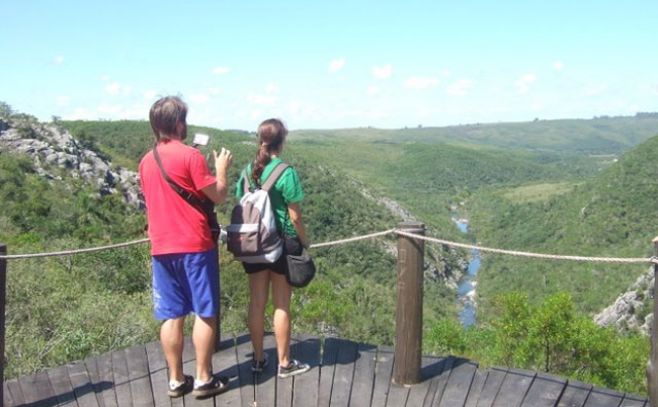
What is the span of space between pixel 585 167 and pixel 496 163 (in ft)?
81.1

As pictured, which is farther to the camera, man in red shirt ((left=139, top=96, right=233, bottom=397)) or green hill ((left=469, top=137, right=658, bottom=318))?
green hill ((left=469, top=137, right=658, bottom=318))

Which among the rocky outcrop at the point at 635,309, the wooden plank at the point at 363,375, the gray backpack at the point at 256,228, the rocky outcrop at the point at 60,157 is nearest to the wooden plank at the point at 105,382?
the gray backpack at the point at 256,228

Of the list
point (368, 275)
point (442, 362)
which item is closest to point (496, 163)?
point (368, 275)

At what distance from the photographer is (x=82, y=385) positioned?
153 inches

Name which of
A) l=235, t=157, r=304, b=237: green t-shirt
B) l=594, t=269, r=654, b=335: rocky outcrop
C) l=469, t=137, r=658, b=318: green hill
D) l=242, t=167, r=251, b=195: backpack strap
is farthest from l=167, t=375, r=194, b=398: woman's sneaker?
l=469, t=137, r=658, b=318: green hill

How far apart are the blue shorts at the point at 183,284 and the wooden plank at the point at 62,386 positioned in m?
0.88

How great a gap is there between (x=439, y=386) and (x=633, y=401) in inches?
42.3

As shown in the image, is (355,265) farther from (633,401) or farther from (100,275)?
(633,401)

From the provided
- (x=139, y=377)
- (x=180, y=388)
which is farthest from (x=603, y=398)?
(x=139, y=377)

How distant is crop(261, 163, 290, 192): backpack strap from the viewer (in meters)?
3.42

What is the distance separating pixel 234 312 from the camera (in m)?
13.1

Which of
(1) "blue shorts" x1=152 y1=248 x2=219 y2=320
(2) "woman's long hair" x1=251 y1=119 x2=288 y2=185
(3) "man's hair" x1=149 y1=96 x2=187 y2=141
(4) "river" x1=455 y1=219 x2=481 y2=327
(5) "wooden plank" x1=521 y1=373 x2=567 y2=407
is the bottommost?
(4) "river" x1=455 y1=219 x2=481 y2=327

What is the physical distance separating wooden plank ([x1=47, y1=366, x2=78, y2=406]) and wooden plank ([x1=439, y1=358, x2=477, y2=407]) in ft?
7.29

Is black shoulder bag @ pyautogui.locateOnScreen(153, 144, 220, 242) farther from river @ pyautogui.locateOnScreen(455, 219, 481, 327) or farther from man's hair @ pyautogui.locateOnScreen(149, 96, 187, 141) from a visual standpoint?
river @ pyautogui.locateOnScreen(455, 219, 481, 327)
